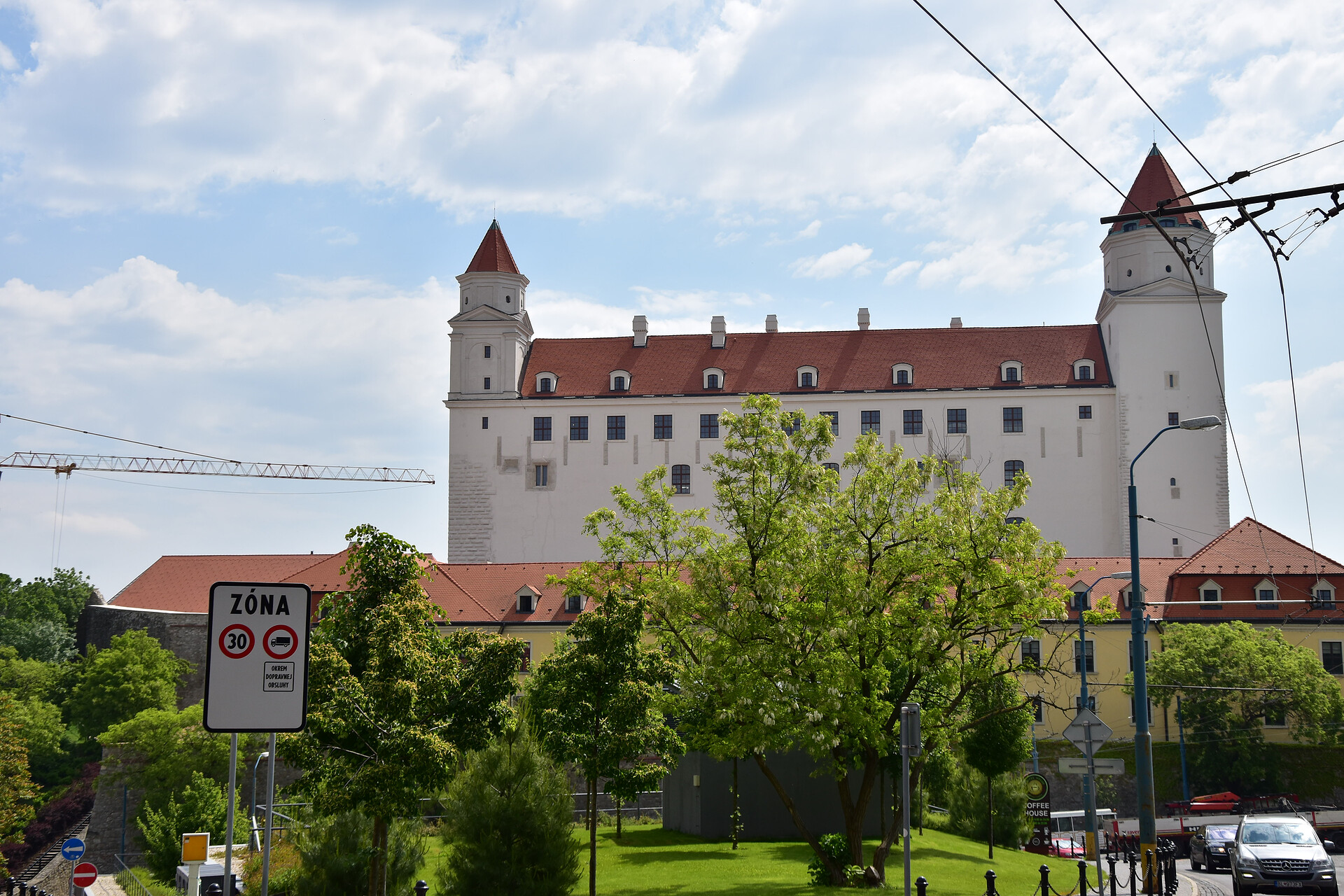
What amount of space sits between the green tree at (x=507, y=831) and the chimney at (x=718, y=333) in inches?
2432

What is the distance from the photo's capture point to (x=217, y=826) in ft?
130

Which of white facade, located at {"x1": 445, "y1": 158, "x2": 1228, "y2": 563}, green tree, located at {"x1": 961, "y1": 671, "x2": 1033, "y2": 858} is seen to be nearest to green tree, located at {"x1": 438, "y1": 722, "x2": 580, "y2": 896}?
green tree, located at {"x1": 961, "y1": 671, "x2": 1033, "y2": 858}

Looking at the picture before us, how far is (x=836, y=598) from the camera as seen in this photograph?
79.2 ft

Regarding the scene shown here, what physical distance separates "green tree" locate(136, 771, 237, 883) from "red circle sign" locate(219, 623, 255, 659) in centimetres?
3175

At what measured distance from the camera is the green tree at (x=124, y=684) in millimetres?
59219

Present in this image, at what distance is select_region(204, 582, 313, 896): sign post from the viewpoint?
7.89 meters

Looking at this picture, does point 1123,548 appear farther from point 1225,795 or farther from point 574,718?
point 574,718

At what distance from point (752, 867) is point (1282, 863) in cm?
1063

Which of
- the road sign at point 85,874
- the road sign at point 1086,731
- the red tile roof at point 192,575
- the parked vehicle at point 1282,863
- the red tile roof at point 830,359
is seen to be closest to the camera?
the road sign at point 1086,731

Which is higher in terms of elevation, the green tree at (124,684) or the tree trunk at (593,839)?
the green tree at (124,684)

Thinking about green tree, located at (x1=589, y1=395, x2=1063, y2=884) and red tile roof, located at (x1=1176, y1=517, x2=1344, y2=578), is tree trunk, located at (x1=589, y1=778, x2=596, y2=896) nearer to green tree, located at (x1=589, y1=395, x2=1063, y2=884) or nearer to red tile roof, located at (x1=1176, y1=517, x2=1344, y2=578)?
green tree, located at (x1=589, y1=395, x2=1063, y2=884)

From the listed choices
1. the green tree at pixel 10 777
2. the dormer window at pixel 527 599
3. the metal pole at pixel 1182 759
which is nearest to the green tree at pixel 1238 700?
the metal pole at pixel 1182 759

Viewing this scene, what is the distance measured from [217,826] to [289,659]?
117 feet

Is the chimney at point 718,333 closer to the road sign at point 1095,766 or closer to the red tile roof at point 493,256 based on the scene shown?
the red tile roof at point 493,256
